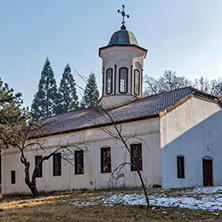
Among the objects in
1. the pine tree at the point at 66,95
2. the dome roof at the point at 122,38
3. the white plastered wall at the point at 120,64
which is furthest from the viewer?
the pine tree at the point at 66,95

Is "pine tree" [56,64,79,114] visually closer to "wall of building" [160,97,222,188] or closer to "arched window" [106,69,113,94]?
"arched window" [106,69,113,94]

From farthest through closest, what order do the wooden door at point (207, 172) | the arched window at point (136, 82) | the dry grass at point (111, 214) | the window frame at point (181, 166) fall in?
1. the arched window at point (136, 82)
2. the wooden door at point (207, 172)
3. the window frame at point (181, 166)
4. the dry grass at point (111, 214)

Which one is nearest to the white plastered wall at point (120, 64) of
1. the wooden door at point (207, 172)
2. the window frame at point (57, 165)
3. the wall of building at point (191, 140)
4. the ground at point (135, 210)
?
the window frame at point (57, 165)

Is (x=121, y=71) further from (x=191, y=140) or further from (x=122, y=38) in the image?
(x=191, y=140)

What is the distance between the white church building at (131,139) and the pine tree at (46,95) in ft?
99.9

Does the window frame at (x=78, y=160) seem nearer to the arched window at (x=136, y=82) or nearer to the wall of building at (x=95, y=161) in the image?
the wall of building at (x=95, y=161)

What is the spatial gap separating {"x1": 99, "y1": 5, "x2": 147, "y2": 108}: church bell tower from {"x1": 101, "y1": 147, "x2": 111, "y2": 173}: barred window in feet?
17.2

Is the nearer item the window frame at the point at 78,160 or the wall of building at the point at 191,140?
the wall of building at the point at 191,140

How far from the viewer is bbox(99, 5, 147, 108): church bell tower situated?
29.5 meters

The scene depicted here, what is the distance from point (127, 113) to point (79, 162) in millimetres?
4676

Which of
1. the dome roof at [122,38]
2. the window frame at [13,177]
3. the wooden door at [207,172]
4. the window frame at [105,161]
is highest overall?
the dome roof at [122,38]

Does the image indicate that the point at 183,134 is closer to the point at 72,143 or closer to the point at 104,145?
the point at 104,145

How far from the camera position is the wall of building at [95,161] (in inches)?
876

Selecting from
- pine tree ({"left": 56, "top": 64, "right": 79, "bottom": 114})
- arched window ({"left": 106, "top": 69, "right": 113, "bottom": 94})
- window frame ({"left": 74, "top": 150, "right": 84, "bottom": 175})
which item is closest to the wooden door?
window frame ({"left": 74, "top": 150, "right": 84, "bottom": 175})
